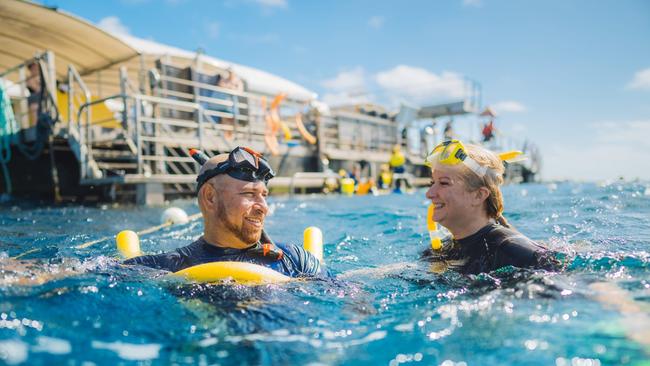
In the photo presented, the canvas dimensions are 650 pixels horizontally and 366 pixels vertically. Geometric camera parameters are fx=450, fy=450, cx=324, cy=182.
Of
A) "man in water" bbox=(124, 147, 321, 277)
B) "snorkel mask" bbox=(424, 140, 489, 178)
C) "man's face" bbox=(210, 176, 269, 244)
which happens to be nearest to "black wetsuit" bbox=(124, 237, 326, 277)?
"man in water" bbox=(124, 147, 321, 277)

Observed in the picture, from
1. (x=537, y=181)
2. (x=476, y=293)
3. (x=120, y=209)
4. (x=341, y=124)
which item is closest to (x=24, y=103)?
(x=120, y=209)

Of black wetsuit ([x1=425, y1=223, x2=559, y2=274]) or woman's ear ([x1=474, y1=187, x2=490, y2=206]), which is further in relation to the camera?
woman's ear ([x1=474, y1=187, x2=490, y2=206])

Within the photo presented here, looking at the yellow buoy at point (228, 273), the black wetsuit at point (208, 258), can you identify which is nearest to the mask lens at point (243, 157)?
the black wetsuit at point (208, 258)

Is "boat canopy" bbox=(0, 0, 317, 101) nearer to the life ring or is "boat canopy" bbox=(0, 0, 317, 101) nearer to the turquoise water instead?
the turquoise water

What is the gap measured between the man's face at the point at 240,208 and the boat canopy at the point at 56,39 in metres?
10.6

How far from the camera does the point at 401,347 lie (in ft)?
6.64

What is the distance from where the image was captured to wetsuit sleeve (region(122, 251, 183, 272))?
3.01 meters

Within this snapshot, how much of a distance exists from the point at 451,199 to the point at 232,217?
1543 millimetres

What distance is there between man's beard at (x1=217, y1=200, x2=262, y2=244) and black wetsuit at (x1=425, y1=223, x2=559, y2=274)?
1.50m

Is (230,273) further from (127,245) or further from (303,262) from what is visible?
(127,245)

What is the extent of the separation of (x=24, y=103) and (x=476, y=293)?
13.2 metres

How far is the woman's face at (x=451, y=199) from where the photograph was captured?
3221 mm

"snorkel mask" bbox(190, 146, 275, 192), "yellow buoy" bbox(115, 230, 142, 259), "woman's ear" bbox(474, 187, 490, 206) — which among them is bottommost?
"yellow buoy" bbox(115, 230, 142, 259)

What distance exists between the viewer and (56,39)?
1250 cm
